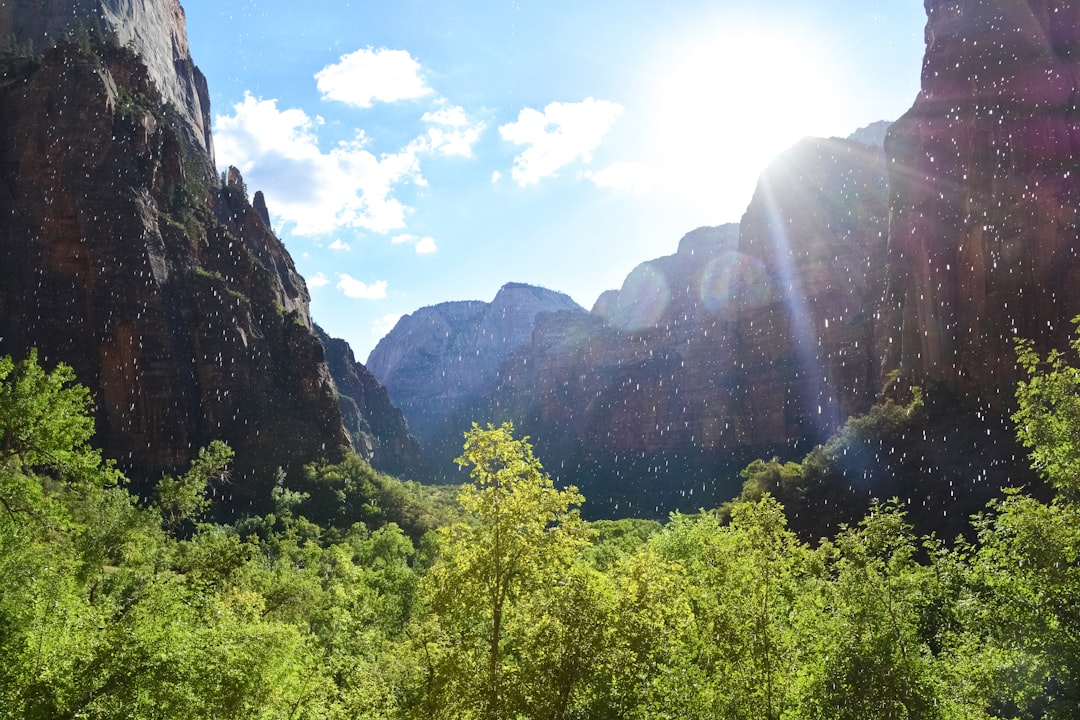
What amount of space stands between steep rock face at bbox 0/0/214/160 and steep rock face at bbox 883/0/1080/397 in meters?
102

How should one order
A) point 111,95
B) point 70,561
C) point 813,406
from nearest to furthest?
point 70,561 < point 111,95 < point 813,406

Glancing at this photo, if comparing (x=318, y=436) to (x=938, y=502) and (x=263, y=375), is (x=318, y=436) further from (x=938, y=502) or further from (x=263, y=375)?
(x=938, y=502)

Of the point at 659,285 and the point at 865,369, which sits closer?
the point at 865,369

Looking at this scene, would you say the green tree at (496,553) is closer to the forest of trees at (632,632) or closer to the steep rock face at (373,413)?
the forest of trees at (632,632)

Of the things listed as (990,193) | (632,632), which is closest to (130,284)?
(632,632)

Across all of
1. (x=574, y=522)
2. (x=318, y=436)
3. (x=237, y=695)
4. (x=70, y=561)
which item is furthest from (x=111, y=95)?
(x=574, y=522)

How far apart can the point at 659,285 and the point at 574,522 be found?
188400 millimetres

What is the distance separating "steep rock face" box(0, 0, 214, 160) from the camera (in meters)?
82.7

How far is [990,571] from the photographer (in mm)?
9836

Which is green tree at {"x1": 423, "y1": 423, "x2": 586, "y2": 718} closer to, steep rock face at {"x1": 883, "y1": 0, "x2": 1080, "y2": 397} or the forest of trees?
the forest of trees

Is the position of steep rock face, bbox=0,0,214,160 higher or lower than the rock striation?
higher

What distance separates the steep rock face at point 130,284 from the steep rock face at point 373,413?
5996 cm

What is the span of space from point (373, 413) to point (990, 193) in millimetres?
139525

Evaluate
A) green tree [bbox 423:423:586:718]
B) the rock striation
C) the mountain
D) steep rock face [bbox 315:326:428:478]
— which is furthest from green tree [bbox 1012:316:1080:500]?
steep rock face [bbox 315:326:428:478]
